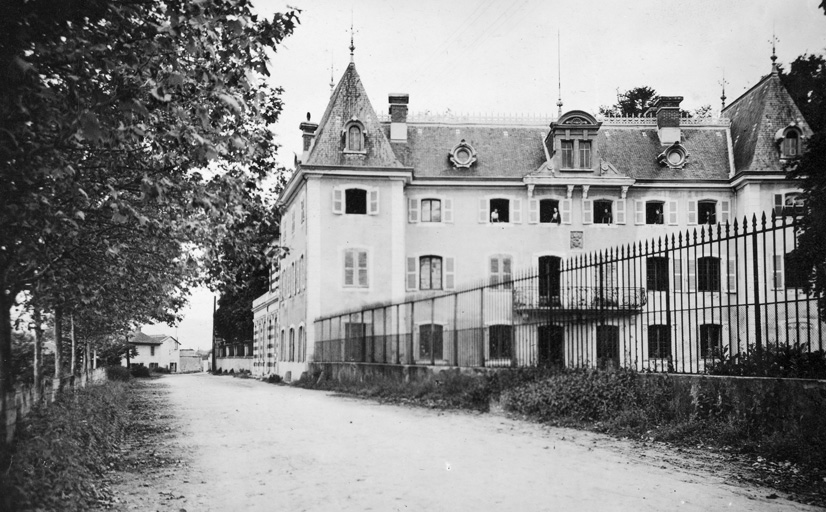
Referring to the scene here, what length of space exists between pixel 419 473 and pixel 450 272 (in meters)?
28.2

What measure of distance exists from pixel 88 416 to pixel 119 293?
3.82m

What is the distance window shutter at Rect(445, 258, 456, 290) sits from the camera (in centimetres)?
3522

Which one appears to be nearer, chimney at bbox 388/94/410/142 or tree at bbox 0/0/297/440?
tree at bbox 0/0/297/440

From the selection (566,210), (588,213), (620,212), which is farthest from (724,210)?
(566,210)

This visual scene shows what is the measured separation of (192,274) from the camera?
1400 centimetres

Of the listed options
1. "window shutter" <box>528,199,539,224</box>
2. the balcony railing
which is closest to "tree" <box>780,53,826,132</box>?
the balcony railing

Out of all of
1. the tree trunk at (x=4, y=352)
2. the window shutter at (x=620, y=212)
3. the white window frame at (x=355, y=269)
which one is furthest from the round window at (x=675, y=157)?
the tree trunk at (x=4, y=352)

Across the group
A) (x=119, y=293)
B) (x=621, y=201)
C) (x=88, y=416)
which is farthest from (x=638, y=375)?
(x=621, y=201)

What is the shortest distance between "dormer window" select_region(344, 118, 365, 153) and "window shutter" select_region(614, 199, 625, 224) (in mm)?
11972

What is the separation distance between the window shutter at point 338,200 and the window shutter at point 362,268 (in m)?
2.05

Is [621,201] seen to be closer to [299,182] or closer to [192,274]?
[299,182]

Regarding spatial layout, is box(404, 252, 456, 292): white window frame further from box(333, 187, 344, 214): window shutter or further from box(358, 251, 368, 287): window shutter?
box(333, 187, 344, 214): window shutter

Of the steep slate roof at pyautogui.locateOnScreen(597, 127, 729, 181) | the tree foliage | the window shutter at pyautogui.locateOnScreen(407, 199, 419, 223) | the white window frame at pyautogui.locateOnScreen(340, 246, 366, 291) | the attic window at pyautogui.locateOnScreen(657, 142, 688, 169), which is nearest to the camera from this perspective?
the tree foliage

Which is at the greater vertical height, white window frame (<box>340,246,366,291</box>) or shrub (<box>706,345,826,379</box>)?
white window frame (<box>340,246,366,291</box>)
